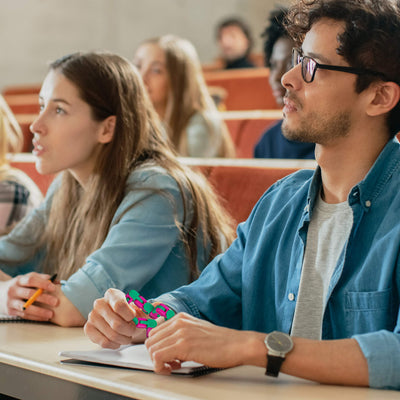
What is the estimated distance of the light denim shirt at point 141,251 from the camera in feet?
4.99

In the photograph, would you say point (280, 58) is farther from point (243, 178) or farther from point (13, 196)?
point (13, 196)

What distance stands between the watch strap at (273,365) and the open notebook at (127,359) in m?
0.10

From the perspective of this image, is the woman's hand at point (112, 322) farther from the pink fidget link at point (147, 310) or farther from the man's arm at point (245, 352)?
the man's arm at point (245, 352)

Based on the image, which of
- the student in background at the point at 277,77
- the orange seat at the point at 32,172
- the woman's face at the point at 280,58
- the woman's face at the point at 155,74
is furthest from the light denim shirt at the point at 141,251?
the woman's face at the point at 155,74

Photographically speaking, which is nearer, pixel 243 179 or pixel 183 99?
pixel 243 179

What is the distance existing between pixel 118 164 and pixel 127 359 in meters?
0.74

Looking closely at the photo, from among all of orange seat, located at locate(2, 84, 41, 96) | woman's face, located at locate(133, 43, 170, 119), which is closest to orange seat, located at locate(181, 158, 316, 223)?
woman's face, located at locate(133, 43, 170, 119)

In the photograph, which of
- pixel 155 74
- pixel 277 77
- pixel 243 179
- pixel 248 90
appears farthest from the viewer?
pixel 248 90

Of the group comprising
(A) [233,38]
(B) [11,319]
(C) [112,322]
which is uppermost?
(A) [233,38]

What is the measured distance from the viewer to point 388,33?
1188 millimetres

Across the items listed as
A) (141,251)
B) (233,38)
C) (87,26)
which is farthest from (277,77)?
(87,26)

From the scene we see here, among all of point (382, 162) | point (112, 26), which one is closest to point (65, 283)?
point (382, 162)

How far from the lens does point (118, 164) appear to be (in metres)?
1.76

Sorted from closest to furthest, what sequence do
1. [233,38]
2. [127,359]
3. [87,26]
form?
1. [127,359]
2. [233,38]
3. [87,26]
